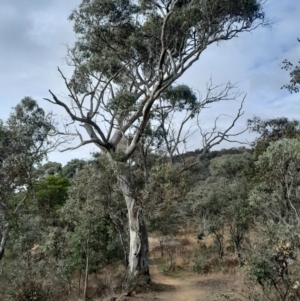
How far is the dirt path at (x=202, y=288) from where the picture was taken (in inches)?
411

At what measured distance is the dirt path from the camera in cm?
1043

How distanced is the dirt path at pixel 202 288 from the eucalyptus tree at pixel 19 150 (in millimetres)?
4923

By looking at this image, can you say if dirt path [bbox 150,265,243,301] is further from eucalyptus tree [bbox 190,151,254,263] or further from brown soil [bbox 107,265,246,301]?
eucalyptus tree [bbox 190,151,254,263]

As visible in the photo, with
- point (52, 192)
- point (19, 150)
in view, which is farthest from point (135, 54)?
point (52, 192)

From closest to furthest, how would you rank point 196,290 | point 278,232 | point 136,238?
point 278,232, point 196,290, point 136,238

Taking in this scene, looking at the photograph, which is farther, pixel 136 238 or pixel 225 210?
pixel 225 210

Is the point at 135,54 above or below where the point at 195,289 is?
above

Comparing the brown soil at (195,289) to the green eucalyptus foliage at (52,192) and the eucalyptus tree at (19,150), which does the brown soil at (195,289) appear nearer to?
the eucalyptus tree at (19,150)

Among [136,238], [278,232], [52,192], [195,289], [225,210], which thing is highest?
[52,192]

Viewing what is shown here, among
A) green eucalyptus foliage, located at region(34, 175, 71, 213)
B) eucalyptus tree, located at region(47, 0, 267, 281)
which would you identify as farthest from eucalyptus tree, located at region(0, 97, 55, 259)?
green eucalyptus foliage, located at region(34, 175, 71, 213)

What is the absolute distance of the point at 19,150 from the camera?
14.4 m

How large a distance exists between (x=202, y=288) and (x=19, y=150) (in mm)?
7864

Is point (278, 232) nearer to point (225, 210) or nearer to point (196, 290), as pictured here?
point (196, 290)

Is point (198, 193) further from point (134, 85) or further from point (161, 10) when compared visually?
point (161, 10)
